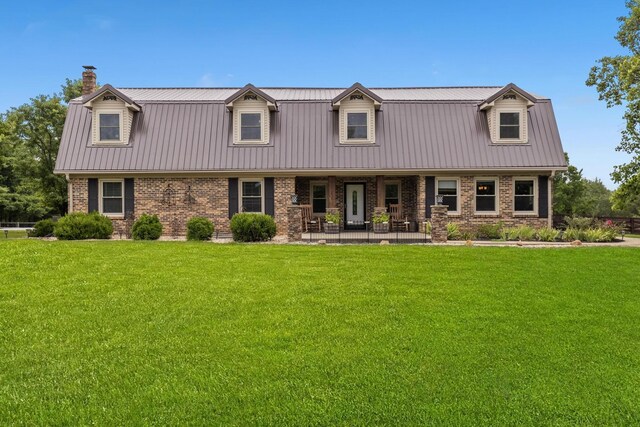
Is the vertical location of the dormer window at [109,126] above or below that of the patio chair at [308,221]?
above

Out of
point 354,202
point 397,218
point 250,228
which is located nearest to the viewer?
point 250,228

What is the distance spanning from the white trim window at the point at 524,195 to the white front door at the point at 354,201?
6299 millimetres

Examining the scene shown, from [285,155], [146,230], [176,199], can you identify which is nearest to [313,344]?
[146,230]

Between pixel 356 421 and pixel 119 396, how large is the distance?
2.03m

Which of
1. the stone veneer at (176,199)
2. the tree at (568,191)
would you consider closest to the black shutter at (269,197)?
the stone veneer at (176,199)

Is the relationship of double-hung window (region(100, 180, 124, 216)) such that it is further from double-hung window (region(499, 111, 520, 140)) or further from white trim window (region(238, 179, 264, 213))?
double-hung window (region(499, 111, 520, 140))

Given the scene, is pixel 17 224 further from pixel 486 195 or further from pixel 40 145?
pixel 486 195

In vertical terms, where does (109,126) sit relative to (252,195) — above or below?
above

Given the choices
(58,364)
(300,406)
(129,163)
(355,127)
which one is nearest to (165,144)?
(129,163)

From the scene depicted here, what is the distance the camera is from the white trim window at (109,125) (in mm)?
17359

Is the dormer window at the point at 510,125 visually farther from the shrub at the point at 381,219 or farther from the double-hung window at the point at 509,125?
the shrub at the point at 381,219

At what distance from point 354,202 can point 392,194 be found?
1.80m

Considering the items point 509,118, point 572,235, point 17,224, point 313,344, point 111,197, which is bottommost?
point 313,344

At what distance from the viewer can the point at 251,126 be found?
17.6 meters
